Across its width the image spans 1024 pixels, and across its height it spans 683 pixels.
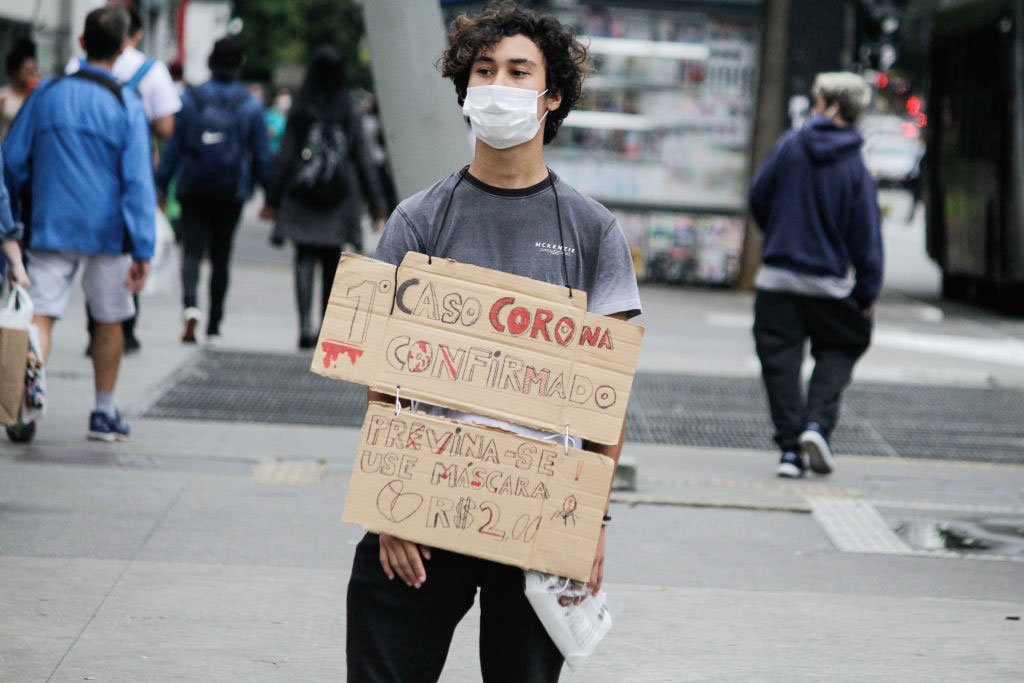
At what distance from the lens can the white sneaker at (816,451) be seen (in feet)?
25.7

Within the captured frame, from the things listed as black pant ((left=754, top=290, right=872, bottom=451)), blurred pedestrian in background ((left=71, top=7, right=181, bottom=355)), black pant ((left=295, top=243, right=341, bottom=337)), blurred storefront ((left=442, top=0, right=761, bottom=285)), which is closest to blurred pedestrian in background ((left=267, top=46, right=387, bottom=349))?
black pant ((left=295, top=243, right=341, bottom=337))

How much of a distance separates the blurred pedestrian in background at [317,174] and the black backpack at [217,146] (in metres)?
0.30

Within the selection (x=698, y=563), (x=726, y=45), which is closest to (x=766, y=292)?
(x=698, y=563)

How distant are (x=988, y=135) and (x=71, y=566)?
13167mm

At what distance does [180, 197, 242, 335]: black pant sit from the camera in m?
10.5

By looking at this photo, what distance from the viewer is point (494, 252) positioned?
3.28m

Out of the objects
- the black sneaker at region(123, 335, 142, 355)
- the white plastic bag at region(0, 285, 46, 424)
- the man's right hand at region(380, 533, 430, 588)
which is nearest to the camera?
the man's right hand at region(380, 533, 430, 588)

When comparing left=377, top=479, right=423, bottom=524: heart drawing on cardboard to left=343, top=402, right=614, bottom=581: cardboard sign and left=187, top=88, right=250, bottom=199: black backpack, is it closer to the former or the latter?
left=343, top=402, right=614, bottom=581: cardboard sign

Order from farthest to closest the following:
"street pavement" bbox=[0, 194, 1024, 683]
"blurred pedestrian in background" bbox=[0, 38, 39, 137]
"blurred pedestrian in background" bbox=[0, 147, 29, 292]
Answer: "blurred pedestrian in background" bbox=[0, 38, 39, 137] → "blurred pedestrian in background" bbox=[0, 147, 29, 292] → "street pavement" bbox=[0, 194, 1024, 683]

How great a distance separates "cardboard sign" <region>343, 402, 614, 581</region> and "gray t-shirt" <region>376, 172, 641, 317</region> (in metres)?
0.31

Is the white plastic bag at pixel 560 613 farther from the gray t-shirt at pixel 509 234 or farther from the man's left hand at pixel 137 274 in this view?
the man's left hand at pixel 137 274

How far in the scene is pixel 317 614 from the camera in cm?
519

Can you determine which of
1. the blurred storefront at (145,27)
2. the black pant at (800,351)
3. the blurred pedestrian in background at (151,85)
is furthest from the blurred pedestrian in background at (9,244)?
the blurred storefront at (145,27)

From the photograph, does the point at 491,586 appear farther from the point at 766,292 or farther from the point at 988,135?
the point at 988,135
